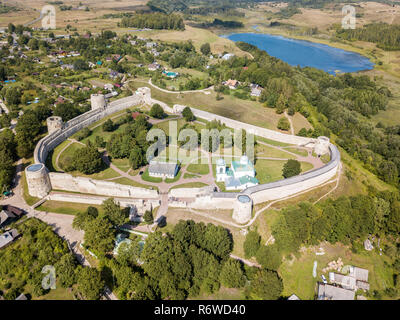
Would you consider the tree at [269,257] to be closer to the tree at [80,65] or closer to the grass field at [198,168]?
the grass field at [198,168]

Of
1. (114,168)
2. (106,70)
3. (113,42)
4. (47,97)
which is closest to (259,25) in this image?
(113,42)

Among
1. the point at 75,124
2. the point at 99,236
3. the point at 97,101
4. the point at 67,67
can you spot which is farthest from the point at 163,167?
the point at 67,67

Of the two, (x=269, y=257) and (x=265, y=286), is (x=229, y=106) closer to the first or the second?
(x=269, y=257)

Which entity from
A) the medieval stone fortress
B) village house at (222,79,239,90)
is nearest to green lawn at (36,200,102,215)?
the medieval stone fortress

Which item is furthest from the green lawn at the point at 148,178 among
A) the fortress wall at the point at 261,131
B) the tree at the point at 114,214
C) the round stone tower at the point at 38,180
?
the fortress wall at the point at 261,131

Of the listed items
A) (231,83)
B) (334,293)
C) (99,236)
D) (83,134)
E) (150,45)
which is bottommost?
(334,293)

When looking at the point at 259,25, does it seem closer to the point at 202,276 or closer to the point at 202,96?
the point at 202,96
